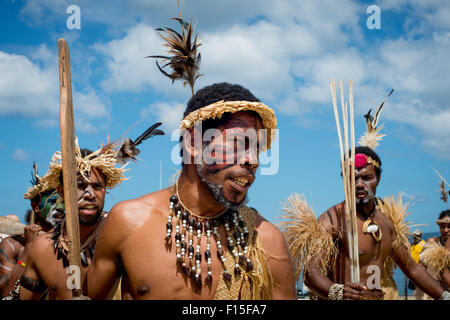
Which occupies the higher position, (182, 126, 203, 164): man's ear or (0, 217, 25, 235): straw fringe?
(0, 217, 25, 235): straw fringe

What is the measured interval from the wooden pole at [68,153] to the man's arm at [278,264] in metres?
1.16

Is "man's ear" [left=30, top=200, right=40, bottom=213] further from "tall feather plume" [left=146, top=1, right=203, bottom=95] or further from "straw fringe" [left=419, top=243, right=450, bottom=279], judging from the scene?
"straw fringe" [left=419, top=243, right=450, bottom=279]

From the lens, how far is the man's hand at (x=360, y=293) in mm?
3771

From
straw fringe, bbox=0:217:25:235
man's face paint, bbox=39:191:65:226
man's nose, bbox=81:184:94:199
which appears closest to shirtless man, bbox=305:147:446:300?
man's nose, bbox=81:184:94:199

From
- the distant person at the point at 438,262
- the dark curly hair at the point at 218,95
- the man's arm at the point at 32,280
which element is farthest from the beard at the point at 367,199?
the man's arm at the point at 32,280

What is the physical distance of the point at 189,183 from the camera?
9.59ft

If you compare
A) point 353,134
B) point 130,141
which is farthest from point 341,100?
point 130,141

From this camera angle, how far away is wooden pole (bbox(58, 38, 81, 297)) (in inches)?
109

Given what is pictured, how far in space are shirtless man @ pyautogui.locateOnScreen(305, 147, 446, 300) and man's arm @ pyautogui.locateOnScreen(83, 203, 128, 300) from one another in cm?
252

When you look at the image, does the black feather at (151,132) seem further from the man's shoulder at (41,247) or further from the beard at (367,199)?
the beard at (367,199)

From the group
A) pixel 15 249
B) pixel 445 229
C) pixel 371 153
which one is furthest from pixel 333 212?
pixel 445 229

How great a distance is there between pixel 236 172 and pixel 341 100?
5.60 ft

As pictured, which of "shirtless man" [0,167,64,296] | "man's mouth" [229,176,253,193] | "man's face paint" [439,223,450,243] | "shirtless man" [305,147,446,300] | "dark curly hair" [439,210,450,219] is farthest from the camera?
"dark curly hair" [439,210,450,219]
